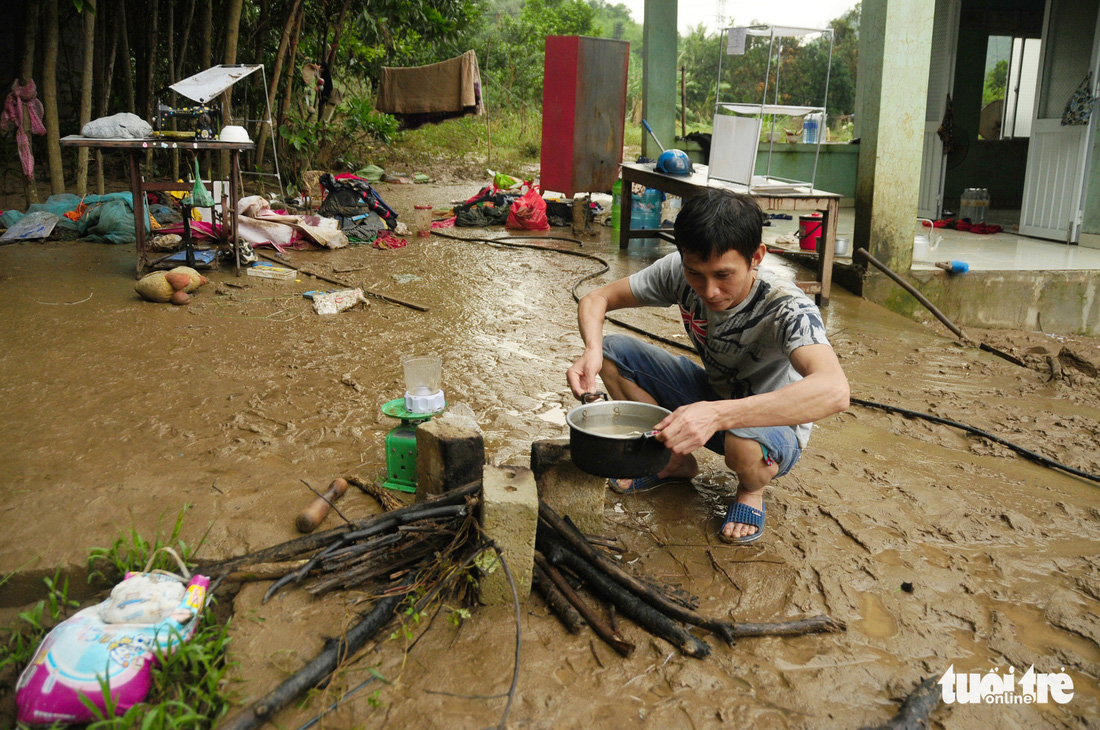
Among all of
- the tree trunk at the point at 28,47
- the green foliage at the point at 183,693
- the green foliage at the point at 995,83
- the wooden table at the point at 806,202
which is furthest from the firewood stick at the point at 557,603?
the green foliage at the point at 995,83

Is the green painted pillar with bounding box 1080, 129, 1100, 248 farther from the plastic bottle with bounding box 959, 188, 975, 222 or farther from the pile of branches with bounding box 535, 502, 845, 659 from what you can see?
the pile of branches with bounding box 535, 502, 845, 659

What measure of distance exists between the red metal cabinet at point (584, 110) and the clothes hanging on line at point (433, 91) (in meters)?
2.98

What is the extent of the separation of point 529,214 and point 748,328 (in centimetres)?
716

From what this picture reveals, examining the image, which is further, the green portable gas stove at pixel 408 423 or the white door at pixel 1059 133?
the white door at pixel 1059 133

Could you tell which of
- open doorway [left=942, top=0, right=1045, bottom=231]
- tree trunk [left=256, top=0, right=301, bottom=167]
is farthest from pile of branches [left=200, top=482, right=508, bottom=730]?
open doorway [left=942, top=0, right=1045, bottom=231]

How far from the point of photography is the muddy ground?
199 cm

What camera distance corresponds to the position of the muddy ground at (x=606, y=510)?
1989 mm

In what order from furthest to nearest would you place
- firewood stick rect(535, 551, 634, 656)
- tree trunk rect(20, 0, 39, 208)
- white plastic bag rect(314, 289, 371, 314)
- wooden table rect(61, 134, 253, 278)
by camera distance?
tree trunk rect(20, 0, 39, 208) → wooden table rect(61, 134, 253, 278) → white plastic bag rect(314, 289, 371, 314) → firewood stick rect(535, 551, 634, 656)

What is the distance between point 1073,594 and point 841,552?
717 millimetres

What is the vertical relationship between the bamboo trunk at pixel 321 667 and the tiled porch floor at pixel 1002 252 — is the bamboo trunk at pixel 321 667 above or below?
below

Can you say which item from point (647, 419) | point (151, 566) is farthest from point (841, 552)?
point (151, 566)

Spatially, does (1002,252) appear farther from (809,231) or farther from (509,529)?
(509,529)

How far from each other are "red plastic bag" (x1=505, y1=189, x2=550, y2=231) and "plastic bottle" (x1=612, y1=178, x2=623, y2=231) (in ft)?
2.91

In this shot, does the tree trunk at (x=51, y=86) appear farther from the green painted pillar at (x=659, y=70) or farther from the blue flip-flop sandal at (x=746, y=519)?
the blue flip-flop sandal at (x=746, y=519)
